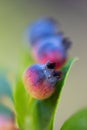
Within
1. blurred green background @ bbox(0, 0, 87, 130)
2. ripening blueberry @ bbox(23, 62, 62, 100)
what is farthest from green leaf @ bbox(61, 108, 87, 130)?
ripening blueberry @ bbox(23, 62, 62, 100)

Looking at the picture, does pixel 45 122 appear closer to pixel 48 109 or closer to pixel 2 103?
pixel 48 109

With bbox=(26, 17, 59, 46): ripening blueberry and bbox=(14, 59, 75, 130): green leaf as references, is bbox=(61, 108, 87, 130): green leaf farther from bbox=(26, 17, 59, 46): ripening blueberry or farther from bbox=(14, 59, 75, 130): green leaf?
bbox=(26, 17, 59, 46): ripening blueberry

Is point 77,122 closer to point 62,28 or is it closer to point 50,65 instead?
point 50,65

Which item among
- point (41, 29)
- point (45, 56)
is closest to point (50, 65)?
point (45, 56)

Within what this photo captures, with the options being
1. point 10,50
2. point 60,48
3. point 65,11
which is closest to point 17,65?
point 10,50

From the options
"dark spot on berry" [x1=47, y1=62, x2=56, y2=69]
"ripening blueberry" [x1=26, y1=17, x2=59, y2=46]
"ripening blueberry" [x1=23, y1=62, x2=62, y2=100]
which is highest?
"ripening blueberry" [x1=26, y1=17, x2=59, y2=46]

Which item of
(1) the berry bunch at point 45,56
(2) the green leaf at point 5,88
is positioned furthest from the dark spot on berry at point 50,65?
(2) the green leaf at point 5,88
